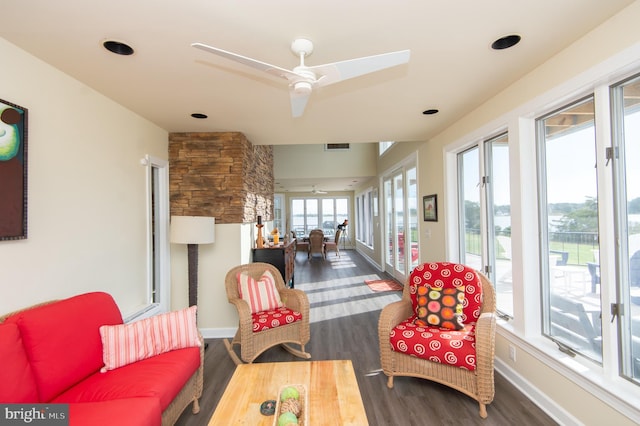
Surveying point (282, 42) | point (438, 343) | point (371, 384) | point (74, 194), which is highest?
point (282, 42)

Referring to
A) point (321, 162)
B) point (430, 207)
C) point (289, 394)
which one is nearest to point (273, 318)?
point (289, 394)

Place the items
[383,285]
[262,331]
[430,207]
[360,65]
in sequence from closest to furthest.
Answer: [360,65] < [262,331] < [430,207] < [383,285]

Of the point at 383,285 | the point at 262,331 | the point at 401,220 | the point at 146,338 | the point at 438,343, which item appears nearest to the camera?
the point at 146,338

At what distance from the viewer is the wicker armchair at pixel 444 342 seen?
211cm

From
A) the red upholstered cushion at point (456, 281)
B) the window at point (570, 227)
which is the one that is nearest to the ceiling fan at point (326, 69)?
the window at point (570, 227)

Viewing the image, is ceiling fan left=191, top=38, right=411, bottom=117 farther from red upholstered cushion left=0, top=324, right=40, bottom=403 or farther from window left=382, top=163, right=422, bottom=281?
window left=382, top=163, right=422, bottom=281

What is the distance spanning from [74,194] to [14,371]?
123cm

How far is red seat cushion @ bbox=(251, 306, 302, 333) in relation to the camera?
9.24 feet

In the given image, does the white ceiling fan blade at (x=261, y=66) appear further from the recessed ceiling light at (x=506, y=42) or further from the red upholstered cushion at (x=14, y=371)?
the red upholstered cushion at (x=14, y=371)

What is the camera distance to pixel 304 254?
36.5 feet

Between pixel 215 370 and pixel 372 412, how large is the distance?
1.52 meters

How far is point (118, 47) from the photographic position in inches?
71.0

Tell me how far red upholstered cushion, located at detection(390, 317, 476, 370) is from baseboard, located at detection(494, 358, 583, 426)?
552 millimetres

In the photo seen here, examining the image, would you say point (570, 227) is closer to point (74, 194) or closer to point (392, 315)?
point (392, 315)
